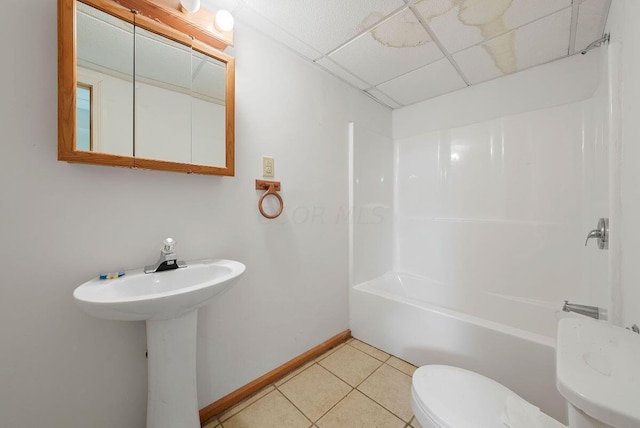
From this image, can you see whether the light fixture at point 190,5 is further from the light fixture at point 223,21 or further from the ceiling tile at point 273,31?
the ceiling tile at point 273,31

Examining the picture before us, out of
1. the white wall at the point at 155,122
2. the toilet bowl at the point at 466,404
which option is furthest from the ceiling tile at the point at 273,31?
the toilet bowl at the point at 466,404

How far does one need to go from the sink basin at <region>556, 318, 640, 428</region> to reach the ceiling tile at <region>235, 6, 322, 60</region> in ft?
5.65

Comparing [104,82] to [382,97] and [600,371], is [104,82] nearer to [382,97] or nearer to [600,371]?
[600,371]

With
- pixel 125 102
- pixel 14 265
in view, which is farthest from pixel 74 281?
pixel 125 102

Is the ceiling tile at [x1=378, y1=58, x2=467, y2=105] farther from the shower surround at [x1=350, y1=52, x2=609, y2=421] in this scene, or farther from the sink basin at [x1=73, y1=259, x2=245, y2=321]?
the sink basin at [x1=73, y1=259, x2=245, y2=321]

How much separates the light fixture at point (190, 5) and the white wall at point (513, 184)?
1904 millimetres

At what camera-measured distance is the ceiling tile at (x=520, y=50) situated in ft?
4.14

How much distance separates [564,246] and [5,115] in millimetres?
2841

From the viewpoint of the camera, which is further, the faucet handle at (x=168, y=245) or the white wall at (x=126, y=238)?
the faucet handle at (x=168, y=245)

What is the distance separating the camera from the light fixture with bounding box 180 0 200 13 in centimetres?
99

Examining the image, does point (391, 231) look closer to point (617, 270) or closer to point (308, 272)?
point (308, 272)

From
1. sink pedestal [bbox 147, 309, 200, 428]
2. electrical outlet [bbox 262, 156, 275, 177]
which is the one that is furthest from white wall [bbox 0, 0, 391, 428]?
sink pedestal [bbox 147, 309, 200, 428]

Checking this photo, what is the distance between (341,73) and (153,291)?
1779 millimetres

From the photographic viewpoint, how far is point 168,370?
34.8 inches
